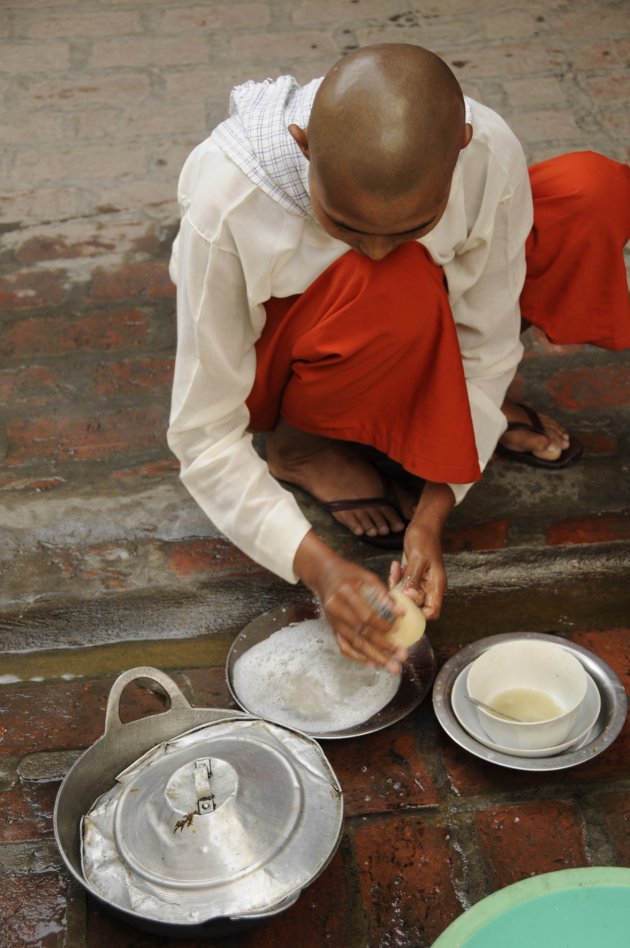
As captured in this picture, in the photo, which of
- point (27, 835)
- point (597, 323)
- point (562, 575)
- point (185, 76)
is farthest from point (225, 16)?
point (27, 835)

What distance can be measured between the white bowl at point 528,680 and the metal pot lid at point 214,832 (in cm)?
36

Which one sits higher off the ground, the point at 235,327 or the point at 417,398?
the point at 235,327

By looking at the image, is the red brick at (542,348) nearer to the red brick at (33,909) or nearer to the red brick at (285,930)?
the red brick at (285,930)

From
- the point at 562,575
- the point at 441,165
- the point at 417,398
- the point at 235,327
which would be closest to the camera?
the point at 441,165

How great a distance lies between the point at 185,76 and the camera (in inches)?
159

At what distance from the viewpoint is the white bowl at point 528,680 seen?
1787 millimetres

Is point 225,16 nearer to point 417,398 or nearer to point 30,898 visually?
point 417,398

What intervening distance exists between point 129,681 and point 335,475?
2.61 ft

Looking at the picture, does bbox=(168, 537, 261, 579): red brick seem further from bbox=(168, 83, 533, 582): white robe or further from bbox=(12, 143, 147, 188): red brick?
bbox=(12, 143, 147, 188): red brick

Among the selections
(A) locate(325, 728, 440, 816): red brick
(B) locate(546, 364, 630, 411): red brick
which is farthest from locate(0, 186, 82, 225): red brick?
(A) locate(325, 728, 440, 816): red brick

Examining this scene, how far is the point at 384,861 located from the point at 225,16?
149 inches

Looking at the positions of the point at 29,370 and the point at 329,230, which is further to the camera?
the point at 29,370

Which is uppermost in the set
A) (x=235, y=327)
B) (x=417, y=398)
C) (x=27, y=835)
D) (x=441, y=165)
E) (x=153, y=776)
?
(x=441, y=165)

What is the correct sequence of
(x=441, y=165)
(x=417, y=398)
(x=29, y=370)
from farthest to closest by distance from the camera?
(x=29, y=370)
(x=417, y=398)
(x=441, y=165)
